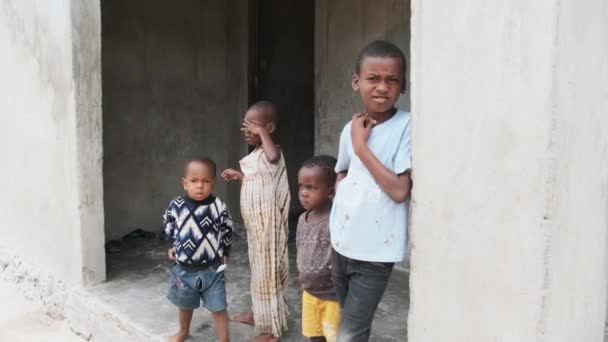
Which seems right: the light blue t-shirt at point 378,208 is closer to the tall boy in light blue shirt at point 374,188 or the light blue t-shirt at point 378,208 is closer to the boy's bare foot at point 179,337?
the tall boy in light blue shirt at point 374,188

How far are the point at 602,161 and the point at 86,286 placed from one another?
3.17m

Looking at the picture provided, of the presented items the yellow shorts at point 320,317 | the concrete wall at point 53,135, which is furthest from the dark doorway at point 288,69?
the yellow shorts at point 320,317

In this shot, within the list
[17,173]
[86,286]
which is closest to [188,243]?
[86,286]

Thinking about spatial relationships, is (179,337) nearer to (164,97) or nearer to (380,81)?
(380,81)

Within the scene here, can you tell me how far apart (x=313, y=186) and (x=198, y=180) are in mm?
681

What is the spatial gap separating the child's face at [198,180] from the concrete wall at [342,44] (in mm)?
1682

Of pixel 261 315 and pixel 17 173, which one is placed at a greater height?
pixel 17 173

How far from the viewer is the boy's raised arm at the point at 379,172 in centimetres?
201

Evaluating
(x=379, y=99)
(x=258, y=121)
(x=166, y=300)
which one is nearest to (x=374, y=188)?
(x=379, y=99)

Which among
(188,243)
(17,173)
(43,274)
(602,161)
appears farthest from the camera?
(17,173)

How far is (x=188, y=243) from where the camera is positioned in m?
2.91

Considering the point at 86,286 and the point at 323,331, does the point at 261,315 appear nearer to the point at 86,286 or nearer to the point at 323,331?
the point at 323,331

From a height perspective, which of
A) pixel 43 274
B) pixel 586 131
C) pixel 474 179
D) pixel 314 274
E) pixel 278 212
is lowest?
pixel 43 274

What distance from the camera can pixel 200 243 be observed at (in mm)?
2914
